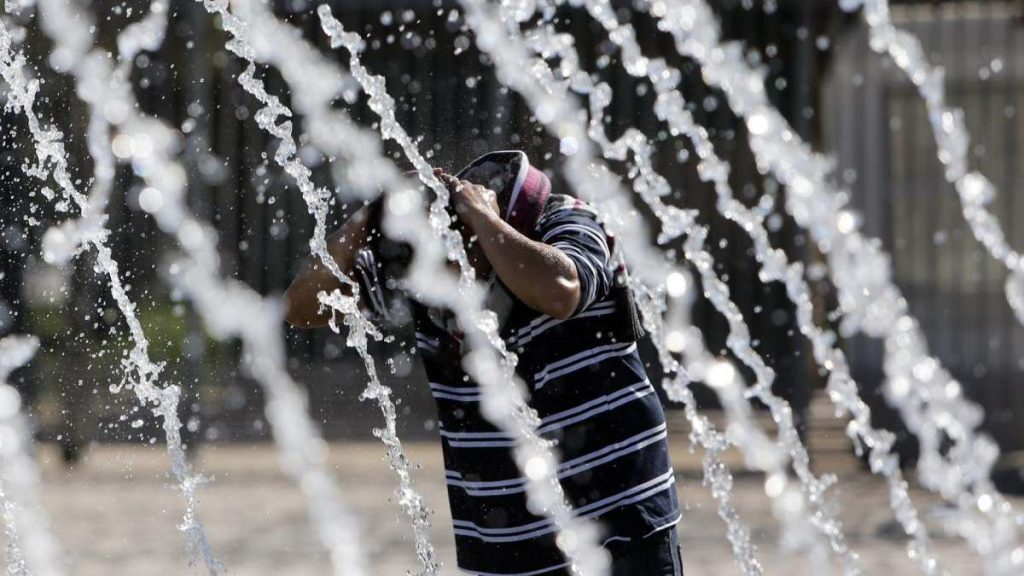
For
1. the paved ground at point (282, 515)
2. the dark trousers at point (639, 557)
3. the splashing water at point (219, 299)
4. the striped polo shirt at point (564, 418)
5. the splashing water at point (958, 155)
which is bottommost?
the dark trousers at point (639, 557)

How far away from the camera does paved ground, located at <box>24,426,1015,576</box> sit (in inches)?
188

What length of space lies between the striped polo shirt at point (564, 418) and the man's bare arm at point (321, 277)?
0.14 meters

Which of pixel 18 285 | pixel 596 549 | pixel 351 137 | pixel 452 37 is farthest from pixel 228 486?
pixel 596 549

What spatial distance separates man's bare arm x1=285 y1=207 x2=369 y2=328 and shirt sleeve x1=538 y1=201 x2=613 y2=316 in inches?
11.3

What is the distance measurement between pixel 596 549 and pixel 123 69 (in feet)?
15.7

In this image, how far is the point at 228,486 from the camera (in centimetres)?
638

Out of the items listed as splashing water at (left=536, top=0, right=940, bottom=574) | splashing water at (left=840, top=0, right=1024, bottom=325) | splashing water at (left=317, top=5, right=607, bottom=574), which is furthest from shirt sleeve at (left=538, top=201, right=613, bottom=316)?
splashing water at (left=840, top=0, right=1024, bottom=325)

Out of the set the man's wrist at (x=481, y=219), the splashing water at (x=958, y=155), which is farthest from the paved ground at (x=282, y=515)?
the man's wrist at (x=481, y=219)

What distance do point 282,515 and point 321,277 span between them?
12.0ft

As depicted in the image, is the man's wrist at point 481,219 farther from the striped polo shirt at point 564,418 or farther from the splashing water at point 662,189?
the splashing water at point 662,189

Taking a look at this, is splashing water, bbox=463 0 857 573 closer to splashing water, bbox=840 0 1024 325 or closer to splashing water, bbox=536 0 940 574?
splashing water, bbox=536 0 940 574

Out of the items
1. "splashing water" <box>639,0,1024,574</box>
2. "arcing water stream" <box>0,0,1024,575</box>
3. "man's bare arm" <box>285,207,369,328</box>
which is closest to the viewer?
"man's bare arm" <box>285,207,369,328</box>

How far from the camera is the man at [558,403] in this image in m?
2.07

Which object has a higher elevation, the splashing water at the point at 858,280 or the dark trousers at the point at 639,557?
the splashing water at the point at 858,280
